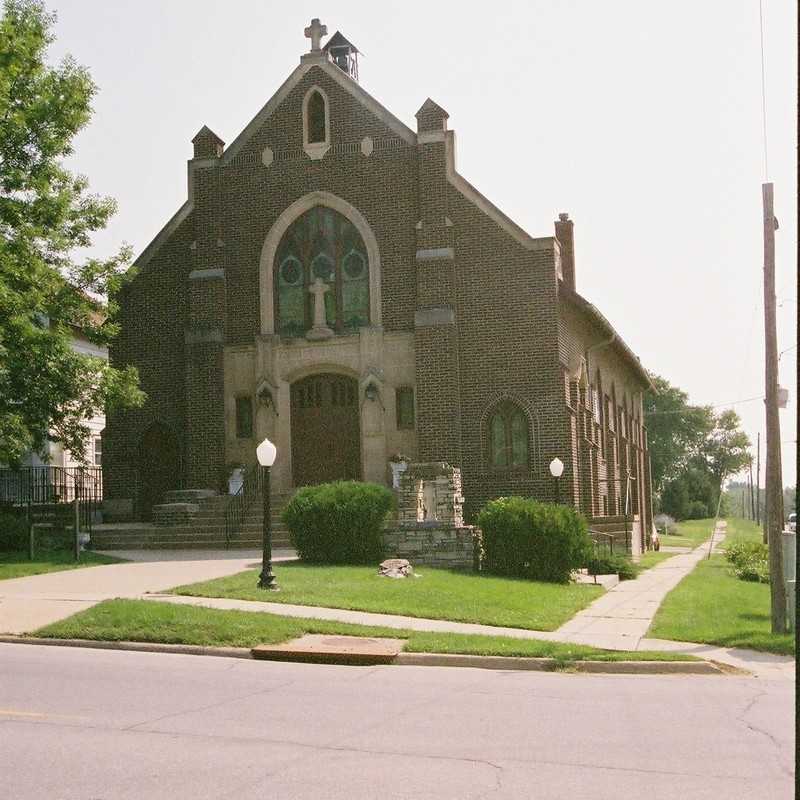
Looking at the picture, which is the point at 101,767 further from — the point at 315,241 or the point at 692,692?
the point at 315,241

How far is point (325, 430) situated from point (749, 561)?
11.4m

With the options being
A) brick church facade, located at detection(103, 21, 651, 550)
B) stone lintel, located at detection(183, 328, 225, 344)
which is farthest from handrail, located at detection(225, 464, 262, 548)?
stone lintel, located at detection(183, 328, 225, 344)

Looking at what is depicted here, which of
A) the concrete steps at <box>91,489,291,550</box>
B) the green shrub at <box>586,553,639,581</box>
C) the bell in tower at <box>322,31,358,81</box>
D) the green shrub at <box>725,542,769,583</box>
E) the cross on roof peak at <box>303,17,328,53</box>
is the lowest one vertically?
the green shrub at <box>725,542,769,583</box>

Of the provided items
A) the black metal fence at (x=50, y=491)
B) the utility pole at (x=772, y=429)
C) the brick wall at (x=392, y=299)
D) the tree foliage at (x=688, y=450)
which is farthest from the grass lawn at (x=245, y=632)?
the tree foliage at (x=688, y=450)

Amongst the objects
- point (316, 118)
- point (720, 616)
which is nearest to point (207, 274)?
point (316, 118)

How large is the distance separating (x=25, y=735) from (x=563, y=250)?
92.6 ft

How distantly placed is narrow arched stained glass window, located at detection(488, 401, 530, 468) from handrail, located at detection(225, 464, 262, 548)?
18.7 feet

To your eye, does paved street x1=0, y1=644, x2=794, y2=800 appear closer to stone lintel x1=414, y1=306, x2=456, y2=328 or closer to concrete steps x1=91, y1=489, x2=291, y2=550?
concrete steps x1=91, y1=489, x2=291, y2=550

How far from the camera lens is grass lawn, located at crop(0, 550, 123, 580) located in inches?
710

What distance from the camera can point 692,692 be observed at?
9289mm

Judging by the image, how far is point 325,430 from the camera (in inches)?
1006

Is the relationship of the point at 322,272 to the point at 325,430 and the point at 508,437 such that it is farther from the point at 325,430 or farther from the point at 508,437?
the point at 508,437

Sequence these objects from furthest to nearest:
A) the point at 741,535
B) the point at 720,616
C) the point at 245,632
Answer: the point at 741,535
the point at 720,616
the point at 245,632

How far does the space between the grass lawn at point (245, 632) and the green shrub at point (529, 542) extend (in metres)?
6.96
